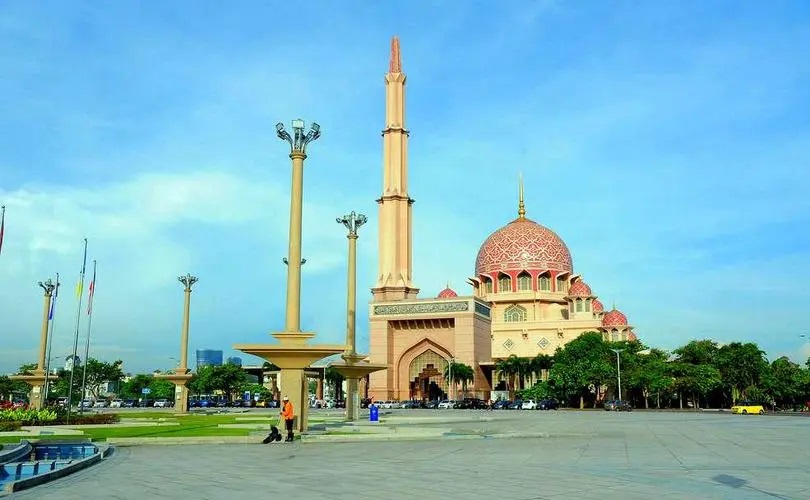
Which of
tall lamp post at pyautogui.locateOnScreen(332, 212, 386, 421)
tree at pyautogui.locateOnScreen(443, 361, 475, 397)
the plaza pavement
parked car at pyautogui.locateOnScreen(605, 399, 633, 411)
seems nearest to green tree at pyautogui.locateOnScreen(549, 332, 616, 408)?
parked car at pyautogui.locateOnScreen(605, 399, 633, 411)

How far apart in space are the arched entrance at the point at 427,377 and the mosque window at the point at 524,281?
16.4m

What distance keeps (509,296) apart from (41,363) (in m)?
56.6

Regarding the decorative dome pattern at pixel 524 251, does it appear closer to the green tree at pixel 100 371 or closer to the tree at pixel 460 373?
the tree at pixel 460 373

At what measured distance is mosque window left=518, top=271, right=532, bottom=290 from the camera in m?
89.3

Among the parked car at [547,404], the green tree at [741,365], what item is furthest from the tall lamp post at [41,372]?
the green tree at [741,365]

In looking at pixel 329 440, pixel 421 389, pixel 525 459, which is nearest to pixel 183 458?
pixel 329 440

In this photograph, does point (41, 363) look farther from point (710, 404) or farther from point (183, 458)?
point (710, 404)

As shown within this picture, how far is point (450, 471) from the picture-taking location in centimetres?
1322

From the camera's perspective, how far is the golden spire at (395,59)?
8431cm

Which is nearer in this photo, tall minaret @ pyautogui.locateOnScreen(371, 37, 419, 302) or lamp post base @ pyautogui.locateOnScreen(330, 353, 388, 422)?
lamp post base @ pyautogui.locateOnScreen(330, 353, 388, 422)

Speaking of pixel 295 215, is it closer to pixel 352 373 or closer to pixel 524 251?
pixel 352 373

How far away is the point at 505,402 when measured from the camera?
2621 inches

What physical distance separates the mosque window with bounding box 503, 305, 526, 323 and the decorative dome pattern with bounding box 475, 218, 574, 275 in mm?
4631

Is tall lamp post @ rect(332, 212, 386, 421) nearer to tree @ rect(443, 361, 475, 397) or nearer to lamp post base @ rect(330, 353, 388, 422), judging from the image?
lamp post base @ rect(330, 353, 388, 422)
